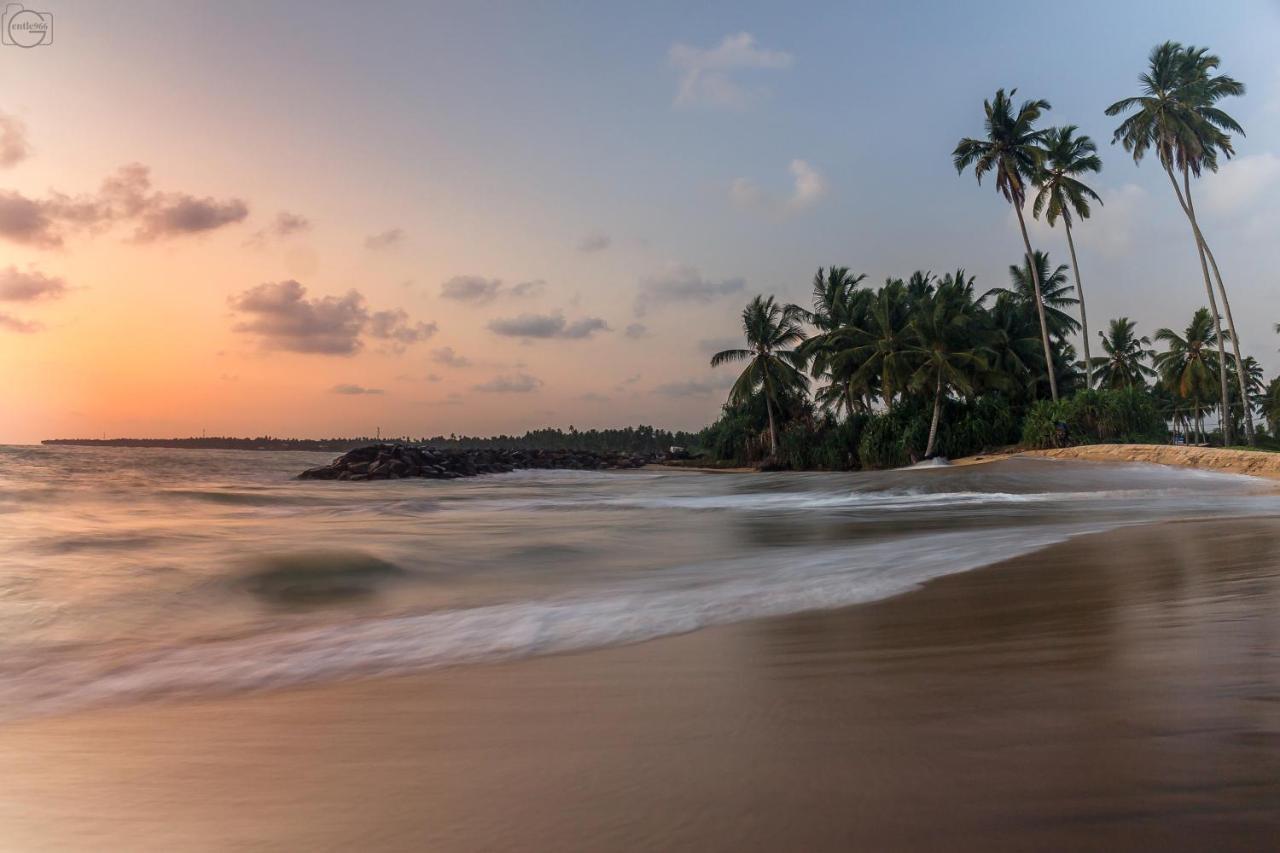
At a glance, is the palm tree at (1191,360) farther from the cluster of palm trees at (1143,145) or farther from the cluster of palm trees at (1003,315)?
the cluster of palm trees at (1143,145)

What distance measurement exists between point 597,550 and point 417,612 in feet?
9.49

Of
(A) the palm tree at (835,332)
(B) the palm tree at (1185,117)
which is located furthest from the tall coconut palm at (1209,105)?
(A) the palm tree at (835,332)

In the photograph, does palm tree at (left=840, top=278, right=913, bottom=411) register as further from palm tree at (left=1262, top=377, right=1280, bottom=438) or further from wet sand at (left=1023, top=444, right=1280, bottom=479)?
palm tree at (left=1262, top=377, right=1280, bottom=438)

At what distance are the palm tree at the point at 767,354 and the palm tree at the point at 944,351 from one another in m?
8.40

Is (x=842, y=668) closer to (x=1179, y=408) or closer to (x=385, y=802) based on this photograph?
(x=385, y=802)

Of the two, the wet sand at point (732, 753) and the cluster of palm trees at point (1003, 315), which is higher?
the cluster of palm trees at point (1003, 315)

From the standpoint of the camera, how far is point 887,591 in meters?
4.06

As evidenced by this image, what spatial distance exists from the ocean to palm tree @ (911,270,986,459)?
1847 cm

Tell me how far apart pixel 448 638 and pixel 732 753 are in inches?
78.0

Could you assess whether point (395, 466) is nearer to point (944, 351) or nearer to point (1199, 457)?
point (944, 351)

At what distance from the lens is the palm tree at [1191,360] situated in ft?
140

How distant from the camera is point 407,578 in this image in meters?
5.26

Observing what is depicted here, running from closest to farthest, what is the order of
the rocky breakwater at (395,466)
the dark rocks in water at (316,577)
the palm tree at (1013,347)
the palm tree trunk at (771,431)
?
the dark rocks in water at (316,577) < the rocky breakwater at (395,466) < the palm tree at (1013,347) < the palm tree trunk at (771,431)

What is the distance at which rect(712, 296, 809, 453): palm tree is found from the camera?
39.4 m
